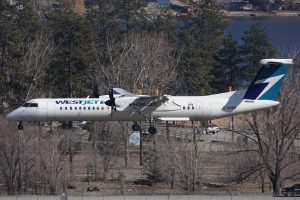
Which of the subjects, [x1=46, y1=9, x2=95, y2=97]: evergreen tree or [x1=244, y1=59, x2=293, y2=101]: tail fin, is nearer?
[x1=244, y1=59, x2=293, y2=101]: tail fin

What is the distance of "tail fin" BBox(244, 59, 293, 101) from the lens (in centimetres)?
6153

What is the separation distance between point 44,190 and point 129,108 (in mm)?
10288

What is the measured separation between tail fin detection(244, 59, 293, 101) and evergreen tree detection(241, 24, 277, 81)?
34615 mm

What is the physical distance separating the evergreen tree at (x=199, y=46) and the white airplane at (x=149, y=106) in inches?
1188

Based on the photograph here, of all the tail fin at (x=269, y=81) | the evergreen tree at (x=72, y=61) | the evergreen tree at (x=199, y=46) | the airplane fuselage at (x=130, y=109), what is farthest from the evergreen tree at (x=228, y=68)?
the airplane fuselage at (x=130, y=109)

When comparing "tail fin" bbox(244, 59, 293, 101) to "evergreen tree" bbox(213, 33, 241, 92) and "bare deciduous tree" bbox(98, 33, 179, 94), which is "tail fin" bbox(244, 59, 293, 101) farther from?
"evergreen tree" bbox(213, 33, 241, 92)

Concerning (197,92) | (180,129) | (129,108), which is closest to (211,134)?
(180,129)

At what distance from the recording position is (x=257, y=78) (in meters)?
62.6

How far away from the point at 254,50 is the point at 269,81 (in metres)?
36.9

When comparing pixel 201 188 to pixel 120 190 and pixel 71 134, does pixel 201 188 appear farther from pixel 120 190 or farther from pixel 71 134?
pixel 71 134

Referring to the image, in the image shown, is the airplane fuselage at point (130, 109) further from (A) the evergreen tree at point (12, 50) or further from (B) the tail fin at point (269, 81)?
(A) the evergreen tree at point (12, 50)

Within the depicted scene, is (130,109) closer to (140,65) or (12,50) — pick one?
(140,65)

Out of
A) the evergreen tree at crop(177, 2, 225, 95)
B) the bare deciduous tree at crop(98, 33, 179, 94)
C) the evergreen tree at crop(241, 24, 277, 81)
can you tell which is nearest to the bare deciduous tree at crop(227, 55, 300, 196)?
the bare deciduous tree at crop(98, 33, 179, 94)

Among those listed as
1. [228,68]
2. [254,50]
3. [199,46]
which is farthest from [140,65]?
[199,46]
